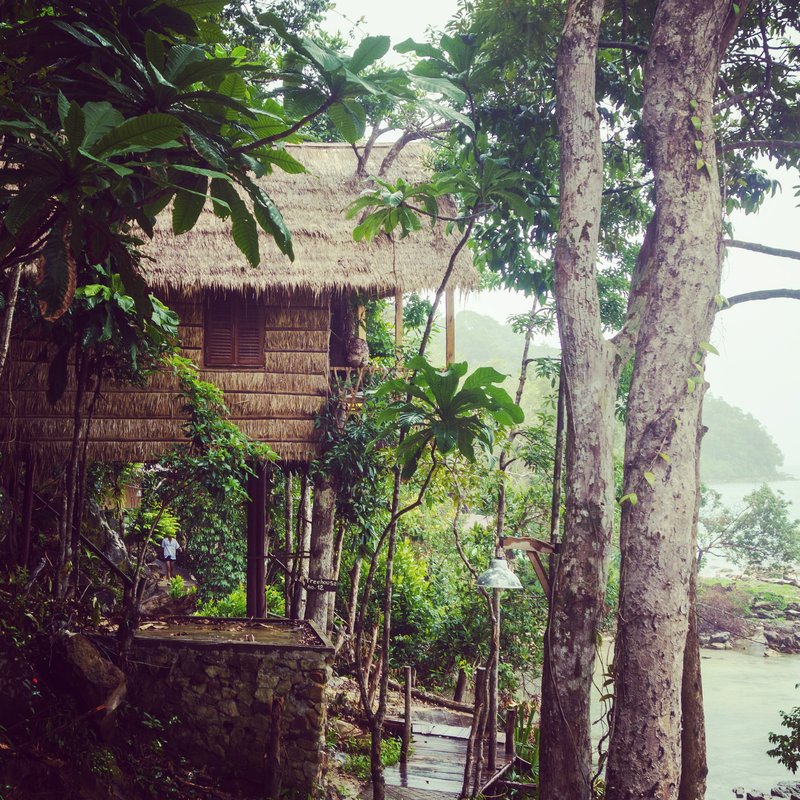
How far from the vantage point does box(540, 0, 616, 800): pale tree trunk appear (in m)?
3.55

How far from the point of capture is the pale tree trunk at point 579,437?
3.55m

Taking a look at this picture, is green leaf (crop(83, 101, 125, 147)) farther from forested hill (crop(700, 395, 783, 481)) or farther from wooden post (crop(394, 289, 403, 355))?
forested hill (crop(700, 395, 783, 481))

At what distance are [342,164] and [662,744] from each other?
20.8 ft

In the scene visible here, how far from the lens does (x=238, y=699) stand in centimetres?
520

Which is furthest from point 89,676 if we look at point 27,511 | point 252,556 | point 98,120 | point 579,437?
point 98,120

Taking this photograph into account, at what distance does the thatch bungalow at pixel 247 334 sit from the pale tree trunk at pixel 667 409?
10.2ft

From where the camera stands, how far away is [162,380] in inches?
251

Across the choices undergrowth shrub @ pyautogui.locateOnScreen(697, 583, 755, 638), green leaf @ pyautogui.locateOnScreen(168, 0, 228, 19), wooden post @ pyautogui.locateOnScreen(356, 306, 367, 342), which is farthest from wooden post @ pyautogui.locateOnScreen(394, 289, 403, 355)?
undergrowth shrub @ pyautogui.locateOnScreen(697, 583, 755, 638)

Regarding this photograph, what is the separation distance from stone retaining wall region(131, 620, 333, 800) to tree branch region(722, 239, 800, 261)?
11.8ft

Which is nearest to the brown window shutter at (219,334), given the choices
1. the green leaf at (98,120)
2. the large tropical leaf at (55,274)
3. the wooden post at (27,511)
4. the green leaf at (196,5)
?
the wooden post at (27,511)

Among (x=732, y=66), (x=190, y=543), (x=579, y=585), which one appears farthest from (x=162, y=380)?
(x=190, y=543)

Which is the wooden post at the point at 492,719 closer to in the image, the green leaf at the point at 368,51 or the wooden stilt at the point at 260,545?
the wooden stilt at the point at 260,545

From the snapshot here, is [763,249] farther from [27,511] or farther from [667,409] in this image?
[27,511]

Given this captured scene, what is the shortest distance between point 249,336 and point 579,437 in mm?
3751
